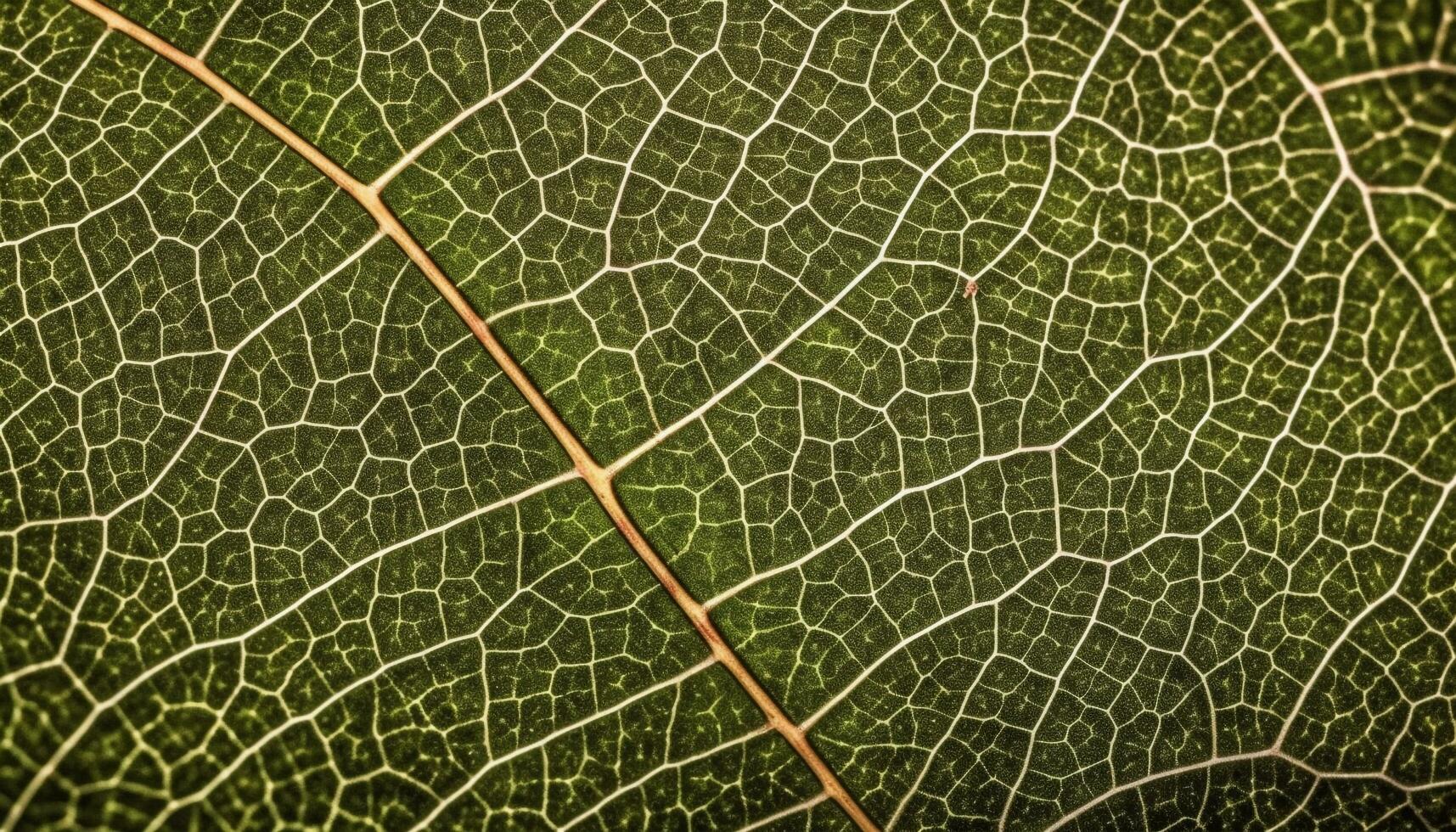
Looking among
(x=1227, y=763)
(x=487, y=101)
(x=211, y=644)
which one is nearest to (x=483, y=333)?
(x=487, y=101)

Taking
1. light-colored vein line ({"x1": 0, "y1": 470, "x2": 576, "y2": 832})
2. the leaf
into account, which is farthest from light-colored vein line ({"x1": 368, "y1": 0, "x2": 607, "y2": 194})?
light-colored vein line ({"x1": 0, "y1": 470, "x2": 576, "y2": 832})

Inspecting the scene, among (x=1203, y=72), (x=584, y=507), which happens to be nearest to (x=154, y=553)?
(x=584, y=507)

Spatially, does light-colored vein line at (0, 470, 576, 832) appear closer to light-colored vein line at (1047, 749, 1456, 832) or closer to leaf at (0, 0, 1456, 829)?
leaf at (0, 0, 1456, 829)

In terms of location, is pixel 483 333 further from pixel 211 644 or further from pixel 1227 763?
pixel 1227 763

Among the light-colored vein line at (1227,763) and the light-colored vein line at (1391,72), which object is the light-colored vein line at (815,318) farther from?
the light-colored vein line at (1227,763)

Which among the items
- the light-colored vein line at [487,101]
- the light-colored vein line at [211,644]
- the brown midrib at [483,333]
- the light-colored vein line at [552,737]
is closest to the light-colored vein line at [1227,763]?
the brown midrib at [483,333]

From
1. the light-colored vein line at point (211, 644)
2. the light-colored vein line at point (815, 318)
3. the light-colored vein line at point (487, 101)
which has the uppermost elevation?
the light-colored vein line at point (487, 101)

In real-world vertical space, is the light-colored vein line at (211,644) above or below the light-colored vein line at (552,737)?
above
